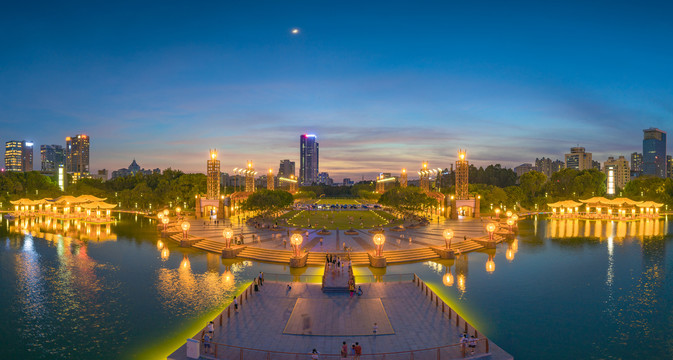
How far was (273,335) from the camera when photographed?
17.7 m

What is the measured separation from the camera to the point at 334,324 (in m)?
19.1

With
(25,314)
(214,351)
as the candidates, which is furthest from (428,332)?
(25,314)

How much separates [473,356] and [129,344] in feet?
52.8

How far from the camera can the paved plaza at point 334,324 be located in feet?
54.1

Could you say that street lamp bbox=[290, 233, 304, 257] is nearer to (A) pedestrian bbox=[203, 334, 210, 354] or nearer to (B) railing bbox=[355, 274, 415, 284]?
(B) railing bbox=[355, 274, 415, 284]

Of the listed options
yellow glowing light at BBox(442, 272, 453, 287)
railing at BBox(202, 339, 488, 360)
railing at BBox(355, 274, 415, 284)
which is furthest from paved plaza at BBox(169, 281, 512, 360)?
yellow glowing light at BBox(442, 272, 453, 287)

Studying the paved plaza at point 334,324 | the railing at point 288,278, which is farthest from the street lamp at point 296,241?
the paved plaza at point 334,324

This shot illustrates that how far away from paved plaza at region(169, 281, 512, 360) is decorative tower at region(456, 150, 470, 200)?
4749 cm

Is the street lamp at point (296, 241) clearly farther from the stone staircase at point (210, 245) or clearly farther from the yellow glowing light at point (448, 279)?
the yellow glowing light at point (448, 279)

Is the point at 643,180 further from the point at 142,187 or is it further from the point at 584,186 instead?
the point at 142,187

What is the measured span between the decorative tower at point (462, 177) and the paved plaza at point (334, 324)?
47490mm

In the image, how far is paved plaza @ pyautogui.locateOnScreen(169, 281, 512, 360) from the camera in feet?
54.1

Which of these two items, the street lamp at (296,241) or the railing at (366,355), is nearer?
the railing at (366,355)

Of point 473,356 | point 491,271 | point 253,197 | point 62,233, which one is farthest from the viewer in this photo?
point 253,197
